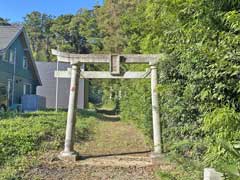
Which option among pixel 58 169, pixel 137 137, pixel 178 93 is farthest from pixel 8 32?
pixel 178 93

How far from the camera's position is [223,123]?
2963mm

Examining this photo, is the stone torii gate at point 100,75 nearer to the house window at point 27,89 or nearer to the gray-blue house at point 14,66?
the gray-blue house at point 14,66

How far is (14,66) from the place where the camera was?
894 inches

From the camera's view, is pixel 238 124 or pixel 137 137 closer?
pixel 238 124

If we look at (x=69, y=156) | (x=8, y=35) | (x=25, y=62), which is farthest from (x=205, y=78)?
(x=25, y=62)

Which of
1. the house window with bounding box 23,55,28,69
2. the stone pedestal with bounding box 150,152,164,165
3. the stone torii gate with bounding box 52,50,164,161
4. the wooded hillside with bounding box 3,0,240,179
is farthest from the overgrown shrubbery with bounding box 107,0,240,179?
the house window with bounding box 23,55,28,69

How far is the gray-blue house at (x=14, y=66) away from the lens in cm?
2078

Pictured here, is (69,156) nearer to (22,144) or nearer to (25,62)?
A: (22,144)

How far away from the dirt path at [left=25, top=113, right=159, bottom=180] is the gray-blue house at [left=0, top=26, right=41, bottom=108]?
11.6 m

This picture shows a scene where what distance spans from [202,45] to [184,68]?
989 mm

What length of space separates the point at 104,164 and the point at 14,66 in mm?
16962

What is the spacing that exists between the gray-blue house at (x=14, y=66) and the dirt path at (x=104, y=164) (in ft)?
38.0

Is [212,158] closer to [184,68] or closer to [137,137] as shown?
[184,68]

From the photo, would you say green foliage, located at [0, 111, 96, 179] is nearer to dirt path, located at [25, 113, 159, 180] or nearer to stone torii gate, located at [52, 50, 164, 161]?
dirt path, located at [25, 113, 159, 180]
